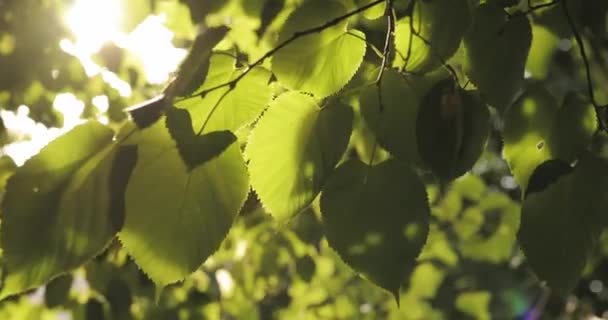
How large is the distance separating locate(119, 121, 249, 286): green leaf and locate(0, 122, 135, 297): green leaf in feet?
0.04

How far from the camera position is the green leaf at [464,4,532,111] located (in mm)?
597

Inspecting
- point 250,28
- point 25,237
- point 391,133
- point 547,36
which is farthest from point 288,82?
point 250,28

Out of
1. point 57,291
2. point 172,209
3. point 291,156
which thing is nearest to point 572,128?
point 291,156

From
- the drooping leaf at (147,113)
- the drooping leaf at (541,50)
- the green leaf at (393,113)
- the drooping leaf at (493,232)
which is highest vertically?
the drooping leaf at (147,113)

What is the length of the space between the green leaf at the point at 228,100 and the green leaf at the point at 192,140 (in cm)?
2

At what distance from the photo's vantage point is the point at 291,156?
0.54 m

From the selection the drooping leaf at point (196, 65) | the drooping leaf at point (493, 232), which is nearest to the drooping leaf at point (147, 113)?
the drooping leaf at point (196, 65)

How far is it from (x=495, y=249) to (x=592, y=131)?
6.67ft

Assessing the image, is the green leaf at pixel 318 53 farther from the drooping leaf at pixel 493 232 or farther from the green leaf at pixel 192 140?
the drooping leaf at pixel 493 232

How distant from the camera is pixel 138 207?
0.46 metres

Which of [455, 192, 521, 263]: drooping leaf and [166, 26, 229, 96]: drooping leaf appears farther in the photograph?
[455, 192, 521, 263]: drooping leaf

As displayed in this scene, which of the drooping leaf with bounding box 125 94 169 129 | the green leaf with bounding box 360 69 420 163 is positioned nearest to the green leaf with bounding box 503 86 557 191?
the green leaf with bounding box 360 69 420 163

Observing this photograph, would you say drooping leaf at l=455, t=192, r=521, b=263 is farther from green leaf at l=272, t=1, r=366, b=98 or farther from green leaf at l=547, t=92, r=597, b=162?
green leaf at l=272, t=1, r=366, b=98

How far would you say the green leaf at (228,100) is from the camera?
1.67ft
